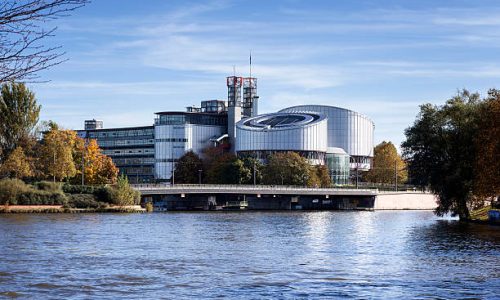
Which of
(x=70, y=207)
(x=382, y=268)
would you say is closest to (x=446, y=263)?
(x=382, y=268)

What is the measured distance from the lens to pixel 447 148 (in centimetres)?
9706

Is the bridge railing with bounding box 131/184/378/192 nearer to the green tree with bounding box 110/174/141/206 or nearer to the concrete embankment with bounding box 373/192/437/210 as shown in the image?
the green tree with bounding box 110/174/141/206

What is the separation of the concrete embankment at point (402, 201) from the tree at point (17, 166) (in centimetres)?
8756

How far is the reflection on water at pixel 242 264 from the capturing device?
37.8 m

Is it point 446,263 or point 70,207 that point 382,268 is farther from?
point 70,207

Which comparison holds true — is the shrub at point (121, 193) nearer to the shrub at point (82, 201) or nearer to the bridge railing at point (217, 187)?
the shrub at point (82, 201)

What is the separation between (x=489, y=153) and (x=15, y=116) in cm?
7221

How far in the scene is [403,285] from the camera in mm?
40156

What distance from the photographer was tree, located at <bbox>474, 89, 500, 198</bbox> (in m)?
85.0

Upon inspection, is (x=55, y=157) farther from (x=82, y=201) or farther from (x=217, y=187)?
(x=217, y=187)

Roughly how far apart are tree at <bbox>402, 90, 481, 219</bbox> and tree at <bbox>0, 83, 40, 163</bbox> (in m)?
58.2

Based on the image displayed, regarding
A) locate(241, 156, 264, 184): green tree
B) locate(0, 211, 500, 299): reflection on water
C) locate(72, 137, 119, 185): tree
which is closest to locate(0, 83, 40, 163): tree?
locate(72, 137, 119, 185): tree

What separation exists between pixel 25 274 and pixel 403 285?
64.1 feet

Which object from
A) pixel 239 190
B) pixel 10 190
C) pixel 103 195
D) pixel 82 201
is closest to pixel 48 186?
pixel 82 201
